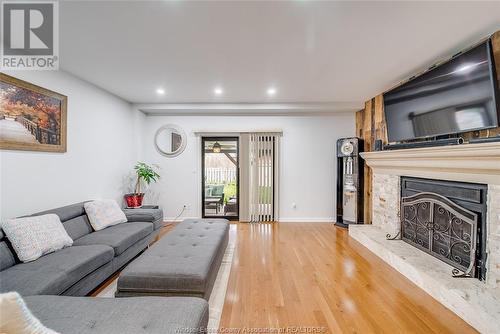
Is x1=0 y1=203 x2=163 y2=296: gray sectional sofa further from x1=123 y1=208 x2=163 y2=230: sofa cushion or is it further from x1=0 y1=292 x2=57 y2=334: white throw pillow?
x1=0 y1=292 x2=57 y2=334: white throw pillow

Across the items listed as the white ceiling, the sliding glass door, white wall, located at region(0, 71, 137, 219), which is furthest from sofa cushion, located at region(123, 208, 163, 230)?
the white ceiling

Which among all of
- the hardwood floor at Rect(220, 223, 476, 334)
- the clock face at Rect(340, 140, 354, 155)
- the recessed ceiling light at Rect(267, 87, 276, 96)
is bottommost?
the hardwood floor at Rect(220, 223, 476, 334)

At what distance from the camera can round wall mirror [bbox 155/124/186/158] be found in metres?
4.87

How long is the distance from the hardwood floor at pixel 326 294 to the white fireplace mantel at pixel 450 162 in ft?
4.00

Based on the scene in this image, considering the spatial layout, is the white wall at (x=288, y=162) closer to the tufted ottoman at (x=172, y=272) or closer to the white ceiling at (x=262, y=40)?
the white ceiling at (x=262, y=40)

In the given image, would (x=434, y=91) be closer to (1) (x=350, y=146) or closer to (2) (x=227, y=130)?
(1) (x=350, y=146)

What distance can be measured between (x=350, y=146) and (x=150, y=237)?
3.82 m

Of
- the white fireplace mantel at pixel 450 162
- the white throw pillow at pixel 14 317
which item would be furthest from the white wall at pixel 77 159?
the white fireplace mantel at pixel 450 162

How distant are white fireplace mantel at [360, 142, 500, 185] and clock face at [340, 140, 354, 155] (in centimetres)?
89

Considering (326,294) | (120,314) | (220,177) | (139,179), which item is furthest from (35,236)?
(220,177)

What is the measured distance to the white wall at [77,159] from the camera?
236 centimetres

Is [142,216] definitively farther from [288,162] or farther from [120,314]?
[288,162]

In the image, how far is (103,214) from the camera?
3041mm

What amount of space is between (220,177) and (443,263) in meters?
3.88
